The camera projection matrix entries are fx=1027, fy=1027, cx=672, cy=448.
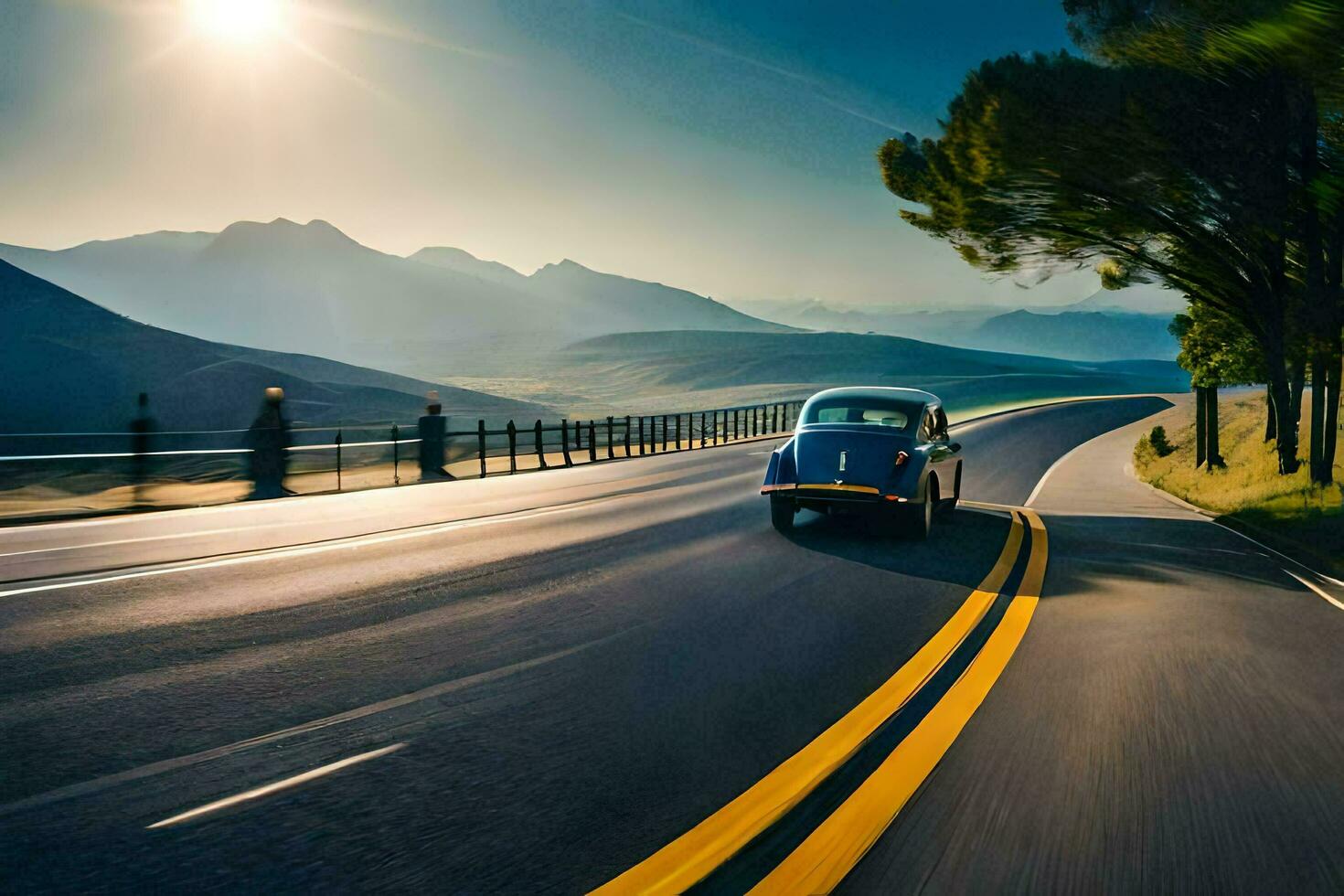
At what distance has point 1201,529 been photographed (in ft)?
46.2

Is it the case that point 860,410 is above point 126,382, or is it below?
below

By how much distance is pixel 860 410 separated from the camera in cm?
1289

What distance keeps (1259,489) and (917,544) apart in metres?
9.31

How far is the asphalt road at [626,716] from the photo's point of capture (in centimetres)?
349

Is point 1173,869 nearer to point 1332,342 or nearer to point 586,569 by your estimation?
point 586,569

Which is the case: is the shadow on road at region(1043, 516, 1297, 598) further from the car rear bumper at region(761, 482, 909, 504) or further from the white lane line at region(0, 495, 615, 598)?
the white lane line at region(0, 495, 615, 598)

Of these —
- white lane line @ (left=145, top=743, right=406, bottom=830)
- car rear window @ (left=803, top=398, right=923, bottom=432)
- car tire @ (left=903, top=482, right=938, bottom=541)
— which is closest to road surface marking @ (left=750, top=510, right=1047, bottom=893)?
white lane line @ (left=145, top=743, right=406, bottom=830)

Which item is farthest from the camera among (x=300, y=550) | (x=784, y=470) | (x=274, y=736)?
(x=784, y=470)

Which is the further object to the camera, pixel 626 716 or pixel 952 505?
pixel 952 505

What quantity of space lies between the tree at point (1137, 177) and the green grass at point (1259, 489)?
1.51 meters

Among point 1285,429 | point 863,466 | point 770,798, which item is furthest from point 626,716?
point 1285,429

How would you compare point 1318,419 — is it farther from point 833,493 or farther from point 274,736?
point 274,736

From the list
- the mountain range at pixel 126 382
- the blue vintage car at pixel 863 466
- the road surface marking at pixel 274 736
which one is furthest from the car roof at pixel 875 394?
the mountain range at pixel 126 382

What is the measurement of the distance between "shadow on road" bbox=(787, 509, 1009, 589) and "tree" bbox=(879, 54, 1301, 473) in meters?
7.11
